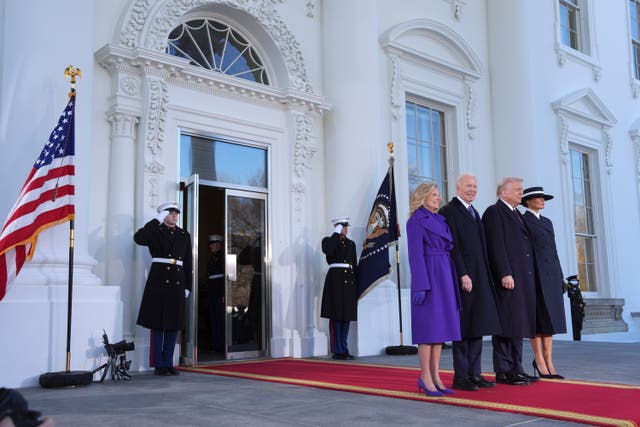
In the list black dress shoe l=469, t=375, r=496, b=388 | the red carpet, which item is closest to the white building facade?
the red carpet

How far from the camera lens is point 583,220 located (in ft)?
43.8

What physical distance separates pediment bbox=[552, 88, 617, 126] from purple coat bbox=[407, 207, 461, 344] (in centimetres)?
875

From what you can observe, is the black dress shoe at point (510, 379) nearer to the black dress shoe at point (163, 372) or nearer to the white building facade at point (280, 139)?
the black dress shoe at point (163, 372)

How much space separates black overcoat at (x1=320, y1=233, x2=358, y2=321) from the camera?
7.91 meters

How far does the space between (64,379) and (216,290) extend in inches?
144

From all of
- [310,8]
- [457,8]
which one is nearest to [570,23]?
[457,8]

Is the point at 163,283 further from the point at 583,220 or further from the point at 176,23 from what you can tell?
the point at 583,220

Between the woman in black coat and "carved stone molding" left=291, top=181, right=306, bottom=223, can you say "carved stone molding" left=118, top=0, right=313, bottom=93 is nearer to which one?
"carved stone molding" left=291, top=181, right=306, bottom=223

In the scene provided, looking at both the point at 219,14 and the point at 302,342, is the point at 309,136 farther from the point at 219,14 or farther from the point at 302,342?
the point at 302,342

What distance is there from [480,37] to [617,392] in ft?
28.8

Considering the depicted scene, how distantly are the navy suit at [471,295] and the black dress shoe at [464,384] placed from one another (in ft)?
0.10

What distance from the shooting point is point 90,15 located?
6.61 m

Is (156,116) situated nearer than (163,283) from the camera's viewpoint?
No

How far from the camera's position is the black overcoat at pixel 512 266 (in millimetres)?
5191
